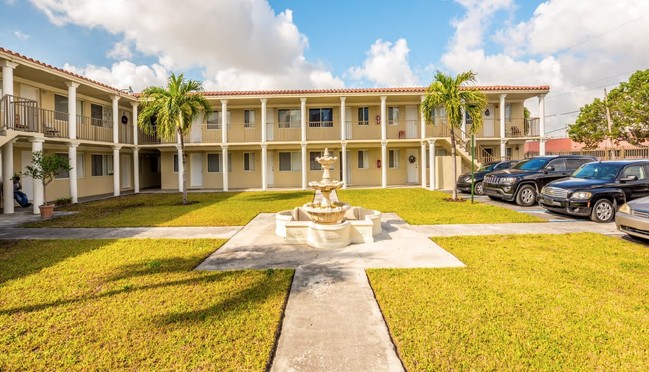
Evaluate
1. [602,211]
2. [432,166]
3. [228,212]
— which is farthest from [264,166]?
[602,211]

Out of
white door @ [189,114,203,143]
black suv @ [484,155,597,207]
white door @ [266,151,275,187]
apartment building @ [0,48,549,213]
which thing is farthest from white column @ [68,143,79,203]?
black suv @ [484,155,597,207]

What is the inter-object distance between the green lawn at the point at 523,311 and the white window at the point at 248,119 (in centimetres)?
1943

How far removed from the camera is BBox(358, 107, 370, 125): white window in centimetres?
2339

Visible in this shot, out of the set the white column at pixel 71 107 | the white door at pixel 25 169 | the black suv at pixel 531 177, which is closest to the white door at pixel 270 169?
the white column at pixel 71 107

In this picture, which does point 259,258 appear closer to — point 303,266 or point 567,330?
point 303,266

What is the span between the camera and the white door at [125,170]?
75.6ft

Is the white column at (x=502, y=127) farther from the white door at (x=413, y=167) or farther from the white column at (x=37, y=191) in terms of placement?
the white column at (x=37, y=191)

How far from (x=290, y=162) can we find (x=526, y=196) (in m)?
15.0

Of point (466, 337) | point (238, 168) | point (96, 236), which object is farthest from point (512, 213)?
point (238, 168)

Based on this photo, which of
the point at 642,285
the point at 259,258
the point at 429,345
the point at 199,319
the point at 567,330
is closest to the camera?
the point at 429,345

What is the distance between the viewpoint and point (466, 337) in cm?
355

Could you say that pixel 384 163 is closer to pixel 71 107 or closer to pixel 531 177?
pixel 531 177

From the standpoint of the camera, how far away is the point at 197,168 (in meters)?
23.8

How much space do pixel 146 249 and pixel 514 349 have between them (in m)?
7.11
